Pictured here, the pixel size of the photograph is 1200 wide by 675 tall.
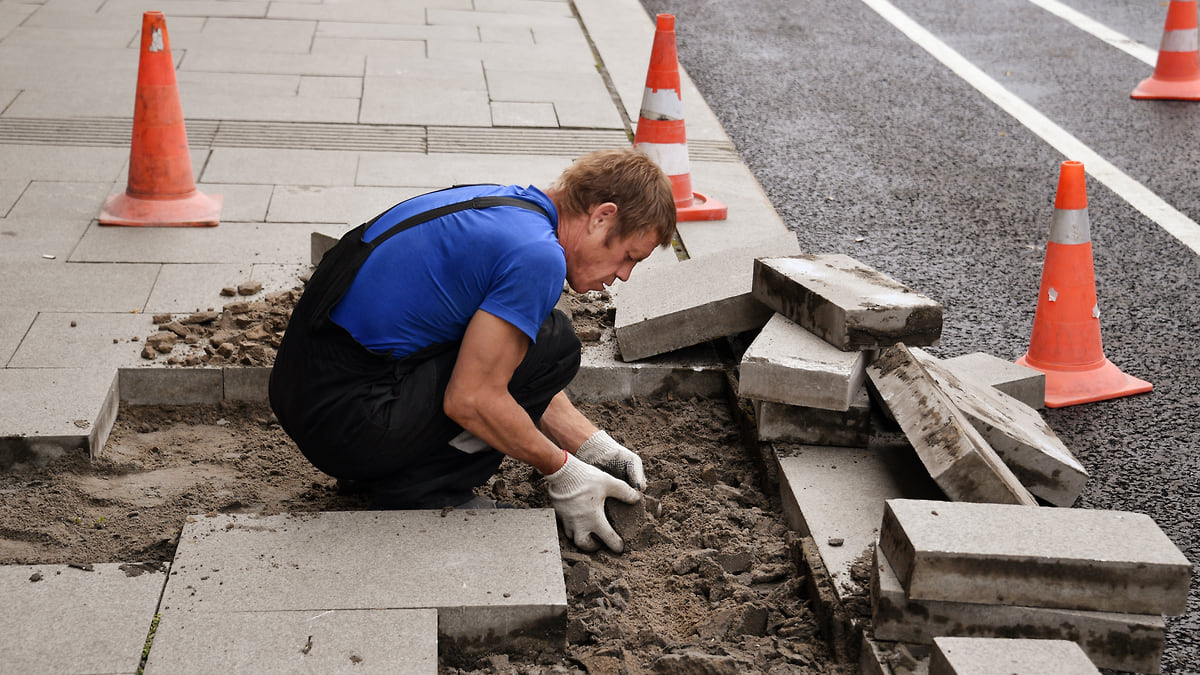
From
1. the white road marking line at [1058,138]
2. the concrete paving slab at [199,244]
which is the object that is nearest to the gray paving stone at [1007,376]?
the white road marking line at [1058,138]

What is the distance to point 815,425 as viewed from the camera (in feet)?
11.7

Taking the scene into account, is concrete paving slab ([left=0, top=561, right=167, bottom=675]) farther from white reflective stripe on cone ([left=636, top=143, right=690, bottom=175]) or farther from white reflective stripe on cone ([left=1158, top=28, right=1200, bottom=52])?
white reflective stripe on cone ([left=1158, top=28, right=1200, bottom=52])

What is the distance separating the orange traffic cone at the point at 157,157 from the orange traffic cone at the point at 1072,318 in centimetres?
349

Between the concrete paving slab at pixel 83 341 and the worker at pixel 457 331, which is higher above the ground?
the worker at pixel 457 331

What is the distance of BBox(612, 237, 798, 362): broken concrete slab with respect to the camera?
403cm

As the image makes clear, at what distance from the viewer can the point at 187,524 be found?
2936 millimetres

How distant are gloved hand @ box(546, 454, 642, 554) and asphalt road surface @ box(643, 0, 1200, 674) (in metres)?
1.42

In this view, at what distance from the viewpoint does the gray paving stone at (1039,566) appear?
2.55 m

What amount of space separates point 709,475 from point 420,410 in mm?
1049

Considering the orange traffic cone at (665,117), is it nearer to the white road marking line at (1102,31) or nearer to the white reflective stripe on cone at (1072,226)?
the white reflective stripe on cone at (1072,226)

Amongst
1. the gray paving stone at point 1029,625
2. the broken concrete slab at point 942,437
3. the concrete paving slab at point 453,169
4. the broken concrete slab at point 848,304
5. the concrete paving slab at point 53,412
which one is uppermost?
the broken concrete slab at point 848,304

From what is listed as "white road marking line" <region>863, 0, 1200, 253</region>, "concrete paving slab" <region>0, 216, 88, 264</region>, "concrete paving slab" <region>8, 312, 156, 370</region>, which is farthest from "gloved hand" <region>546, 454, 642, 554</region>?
"white road marking line" <region>863, 0, 1200, 253</region>

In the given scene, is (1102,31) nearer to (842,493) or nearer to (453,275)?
(842,493)

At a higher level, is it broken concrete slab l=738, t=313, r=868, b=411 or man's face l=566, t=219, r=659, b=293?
man's face l=566, t=219, r=659, b=293
